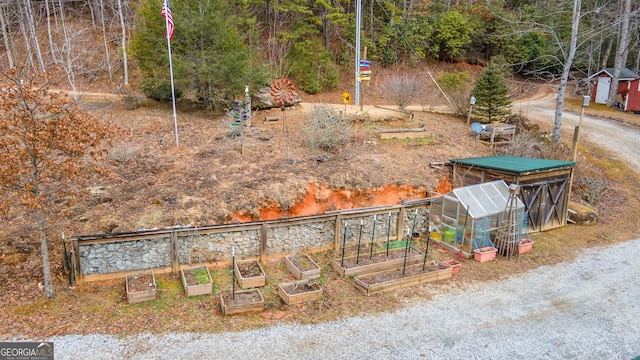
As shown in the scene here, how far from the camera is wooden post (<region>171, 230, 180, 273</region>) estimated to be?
33.2 feet

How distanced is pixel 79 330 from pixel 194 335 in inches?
88.0

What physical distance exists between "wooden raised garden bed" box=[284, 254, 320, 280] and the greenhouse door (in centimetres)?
724

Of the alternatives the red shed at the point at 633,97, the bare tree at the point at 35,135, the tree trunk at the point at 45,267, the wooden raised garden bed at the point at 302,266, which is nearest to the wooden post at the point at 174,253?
the bare tree at the point at 35,135

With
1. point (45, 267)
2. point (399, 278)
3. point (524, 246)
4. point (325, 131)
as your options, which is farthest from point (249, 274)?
point (524, 246)

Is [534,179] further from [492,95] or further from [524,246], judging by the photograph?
[492,95]

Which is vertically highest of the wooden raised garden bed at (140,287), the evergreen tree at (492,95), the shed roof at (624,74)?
the shed roof at (624,74)

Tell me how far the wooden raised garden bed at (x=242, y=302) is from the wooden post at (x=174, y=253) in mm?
1690

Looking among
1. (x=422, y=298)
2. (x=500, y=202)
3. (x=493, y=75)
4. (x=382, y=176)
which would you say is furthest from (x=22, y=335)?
(x=493, y=75)

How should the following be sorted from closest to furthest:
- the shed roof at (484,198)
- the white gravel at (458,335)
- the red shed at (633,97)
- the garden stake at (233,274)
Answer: the white gravel at (458,335) < the garden stake at (233,274) < the shed roof at (484,198) < the red shed at (633,97)

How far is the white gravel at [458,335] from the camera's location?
25.5 feet

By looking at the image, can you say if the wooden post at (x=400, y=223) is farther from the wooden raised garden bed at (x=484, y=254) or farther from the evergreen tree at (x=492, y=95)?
the evergreen tree at (x=492, y=95)

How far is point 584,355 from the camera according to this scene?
796 centimetres

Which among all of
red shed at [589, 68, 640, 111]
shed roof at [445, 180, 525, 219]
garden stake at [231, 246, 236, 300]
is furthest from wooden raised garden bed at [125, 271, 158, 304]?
red shed at [589, 68, 640, 111]

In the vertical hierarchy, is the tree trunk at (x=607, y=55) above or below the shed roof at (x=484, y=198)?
above
